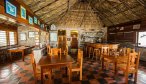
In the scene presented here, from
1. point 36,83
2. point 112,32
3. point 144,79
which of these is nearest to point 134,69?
point 144,79

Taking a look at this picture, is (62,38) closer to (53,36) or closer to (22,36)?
(53,36)

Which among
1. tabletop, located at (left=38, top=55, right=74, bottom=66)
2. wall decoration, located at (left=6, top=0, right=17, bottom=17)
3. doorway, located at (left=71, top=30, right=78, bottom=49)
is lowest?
tabletop, located at (left=38, top=55, right=74, bottom=66)

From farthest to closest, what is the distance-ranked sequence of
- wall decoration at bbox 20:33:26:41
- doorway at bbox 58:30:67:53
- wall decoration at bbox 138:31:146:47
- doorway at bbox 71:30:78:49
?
doorway at bbox 71:30:78:49 < doorway at bbox 58:30:67:53 < wall decoration at bbox 20:33:26:41 < wall decoration at bbox 138:31:146:47

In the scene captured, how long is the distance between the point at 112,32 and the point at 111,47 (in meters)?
3.28

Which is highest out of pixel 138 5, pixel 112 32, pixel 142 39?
pixel 138 5

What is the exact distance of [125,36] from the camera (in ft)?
24.7

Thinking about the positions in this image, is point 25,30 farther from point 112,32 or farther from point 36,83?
point 112,32

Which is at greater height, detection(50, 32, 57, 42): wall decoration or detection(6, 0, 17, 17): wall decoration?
detection(6, 0, 17, 17): wall decoration

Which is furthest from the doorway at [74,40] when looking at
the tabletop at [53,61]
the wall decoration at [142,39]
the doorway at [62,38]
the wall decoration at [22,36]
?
the tabletop at [53,61]

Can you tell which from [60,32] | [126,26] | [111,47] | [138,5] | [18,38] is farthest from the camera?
[60,32]

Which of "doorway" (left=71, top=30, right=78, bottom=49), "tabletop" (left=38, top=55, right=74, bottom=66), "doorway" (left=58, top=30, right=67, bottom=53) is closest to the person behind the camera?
"tabletop" (left=38, top=55, right=74, bottom=66)

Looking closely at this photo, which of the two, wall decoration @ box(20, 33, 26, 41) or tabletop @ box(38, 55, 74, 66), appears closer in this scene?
tabletop @ box(38, 55, 74, 66)

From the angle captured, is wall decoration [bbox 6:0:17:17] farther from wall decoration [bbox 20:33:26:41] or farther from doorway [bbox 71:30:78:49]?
doorway [bbox 71:30:78:49]

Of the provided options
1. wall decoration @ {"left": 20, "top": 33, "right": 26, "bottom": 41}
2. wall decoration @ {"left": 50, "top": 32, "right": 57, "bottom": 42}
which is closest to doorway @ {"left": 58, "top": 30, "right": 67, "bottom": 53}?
wall decoration @ {"left": 50, "top": 32, "right": 57, "bottom": 42}
